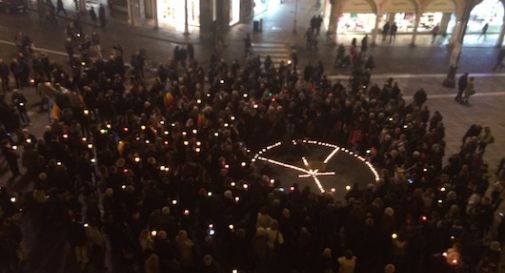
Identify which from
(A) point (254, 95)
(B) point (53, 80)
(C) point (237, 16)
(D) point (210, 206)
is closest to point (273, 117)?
(A) point (254, 95)

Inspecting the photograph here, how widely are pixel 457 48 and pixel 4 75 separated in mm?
20085

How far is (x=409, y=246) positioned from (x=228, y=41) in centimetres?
1912

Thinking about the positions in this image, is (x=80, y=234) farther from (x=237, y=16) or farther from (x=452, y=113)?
(x=237, y=16)

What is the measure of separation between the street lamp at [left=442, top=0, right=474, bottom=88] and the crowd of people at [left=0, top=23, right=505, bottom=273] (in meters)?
7.54

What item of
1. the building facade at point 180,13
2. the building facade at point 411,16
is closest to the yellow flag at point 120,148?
the building facade at point 180,13

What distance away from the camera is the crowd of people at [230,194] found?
12180 mm

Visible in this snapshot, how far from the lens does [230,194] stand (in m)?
12.9

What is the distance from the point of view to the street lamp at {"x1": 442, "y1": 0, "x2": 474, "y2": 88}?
2369 cm

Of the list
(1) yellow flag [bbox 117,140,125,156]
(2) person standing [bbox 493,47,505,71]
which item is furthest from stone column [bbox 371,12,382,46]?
(1) yellow flag [bbox 117,140,125,156]

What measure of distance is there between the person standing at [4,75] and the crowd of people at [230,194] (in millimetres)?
3933

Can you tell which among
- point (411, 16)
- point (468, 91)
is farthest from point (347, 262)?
point (411, 16)

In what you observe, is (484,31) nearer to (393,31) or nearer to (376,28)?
(393,31)

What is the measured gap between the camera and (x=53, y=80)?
19750mm

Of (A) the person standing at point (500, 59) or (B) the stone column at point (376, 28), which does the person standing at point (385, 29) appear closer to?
(B) the stone column at point (376, 28)
